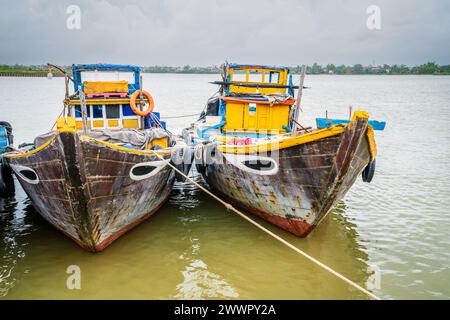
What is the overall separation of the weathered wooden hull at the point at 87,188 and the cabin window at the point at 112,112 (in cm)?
325

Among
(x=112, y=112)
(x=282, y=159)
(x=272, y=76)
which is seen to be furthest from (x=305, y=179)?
(x=272, y=76)

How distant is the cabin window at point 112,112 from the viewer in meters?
9.82

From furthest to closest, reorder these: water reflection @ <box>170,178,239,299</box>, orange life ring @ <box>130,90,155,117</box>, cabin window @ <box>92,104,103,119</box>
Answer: cabin window @ <box>92,104,103,119</box> → orange life ring @ <box>130,90,155,117</box> → water reflection @ <box>170,178,239,299</box>

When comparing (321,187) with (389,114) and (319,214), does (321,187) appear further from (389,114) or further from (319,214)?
(389,114)

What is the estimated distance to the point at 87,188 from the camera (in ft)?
19.4

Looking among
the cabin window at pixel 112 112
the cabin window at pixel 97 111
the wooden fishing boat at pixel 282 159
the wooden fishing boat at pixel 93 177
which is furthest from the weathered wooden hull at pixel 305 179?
the cabin window at pixel 97 111

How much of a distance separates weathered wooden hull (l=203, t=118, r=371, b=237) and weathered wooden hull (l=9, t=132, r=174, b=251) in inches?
98.5

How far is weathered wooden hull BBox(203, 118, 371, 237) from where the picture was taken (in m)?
5.86

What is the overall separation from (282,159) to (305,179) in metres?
0.64

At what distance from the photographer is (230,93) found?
37.7 ft

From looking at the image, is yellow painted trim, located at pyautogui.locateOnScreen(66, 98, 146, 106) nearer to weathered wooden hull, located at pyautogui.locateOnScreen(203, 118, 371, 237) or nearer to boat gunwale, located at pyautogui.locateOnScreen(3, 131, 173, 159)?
boat gunwale, located at pyautogui.locateOnScreen(3, 131, 173, 159)

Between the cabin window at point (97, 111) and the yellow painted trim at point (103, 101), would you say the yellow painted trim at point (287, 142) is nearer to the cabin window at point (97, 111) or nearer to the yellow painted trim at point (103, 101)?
the yellow painted trim at point (103, 101)

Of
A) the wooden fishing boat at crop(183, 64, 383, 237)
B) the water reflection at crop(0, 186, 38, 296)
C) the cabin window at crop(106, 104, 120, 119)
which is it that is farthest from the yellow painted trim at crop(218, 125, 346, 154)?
the water reflection at crop(0, 186, 38, 296)

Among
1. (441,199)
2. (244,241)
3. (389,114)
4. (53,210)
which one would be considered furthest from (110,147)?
(389,114)
